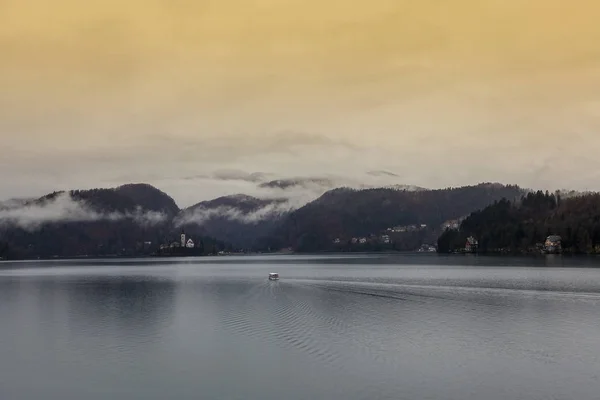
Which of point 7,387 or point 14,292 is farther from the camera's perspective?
point 14,292

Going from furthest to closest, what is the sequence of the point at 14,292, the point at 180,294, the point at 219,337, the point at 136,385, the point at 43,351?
the point at 14,292 < the point at 180,294 < the point at 219,337 < the point at 43,351 < the point at 136,385

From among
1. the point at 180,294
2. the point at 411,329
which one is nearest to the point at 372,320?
the point at 411,329

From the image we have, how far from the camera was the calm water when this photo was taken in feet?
75.4

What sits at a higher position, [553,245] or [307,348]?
[553,245]

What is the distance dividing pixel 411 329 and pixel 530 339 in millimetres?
6893

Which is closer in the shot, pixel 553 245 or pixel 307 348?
pixel 307 348

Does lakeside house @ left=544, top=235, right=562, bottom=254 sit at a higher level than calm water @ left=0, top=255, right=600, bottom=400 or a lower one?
→ higher

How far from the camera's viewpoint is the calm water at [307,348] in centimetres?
2298

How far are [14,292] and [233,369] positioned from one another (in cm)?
A: 5404

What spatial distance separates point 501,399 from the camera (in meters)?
21.1

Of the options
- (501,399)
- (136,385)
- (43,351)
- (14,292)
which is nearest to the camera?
(501,399)

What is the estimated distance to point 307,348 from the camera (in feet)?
102

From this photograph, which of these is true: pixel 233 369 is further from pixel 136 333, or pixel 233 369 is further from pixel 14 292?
pixel 14 292

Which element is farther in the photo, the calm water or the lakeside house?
the lakeside house
